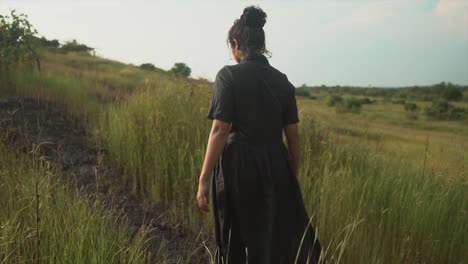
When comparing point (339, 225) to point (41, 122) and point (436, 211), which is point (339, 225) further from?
point (41, 122)

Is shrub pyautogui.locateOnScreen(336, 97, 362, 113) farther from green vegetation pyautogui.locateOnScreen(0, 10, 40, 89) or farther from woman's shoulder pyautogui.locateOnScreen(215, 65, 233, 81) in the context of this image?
woman's shoulder pyautogui.locateOnScreen(215, 65, 233, 81)

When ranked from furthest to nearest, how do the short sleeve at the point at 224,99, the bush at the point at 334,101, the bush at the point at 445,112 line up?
the bush at the point at 334,101, the bush at the point at 445,112, the short sleeve at the point at 224,99

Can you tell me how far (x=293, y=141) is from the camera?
2482 millimetres

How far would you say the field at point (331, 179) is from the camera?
9.97 feet

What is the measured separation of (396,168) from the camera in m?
4.41

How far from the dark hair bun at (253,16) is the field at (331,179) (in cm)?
113

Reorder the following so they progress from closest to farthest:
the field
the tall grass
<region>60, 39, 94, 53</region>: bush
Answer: the tall grass → the field → <region>60, 39, 94, 53</region>: bush

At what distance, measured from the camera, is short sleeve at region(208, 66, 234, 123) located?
2199 millimetres

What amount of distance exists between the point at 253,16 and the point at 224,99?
459 millimetres

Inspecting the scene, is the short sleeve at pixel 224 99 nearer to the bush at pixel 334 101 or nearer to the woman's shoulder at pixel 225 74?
the woman's shoulder at pixel 225 74

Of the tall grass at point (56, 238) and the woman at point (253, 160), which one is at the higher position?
the woman at point (253, 160)

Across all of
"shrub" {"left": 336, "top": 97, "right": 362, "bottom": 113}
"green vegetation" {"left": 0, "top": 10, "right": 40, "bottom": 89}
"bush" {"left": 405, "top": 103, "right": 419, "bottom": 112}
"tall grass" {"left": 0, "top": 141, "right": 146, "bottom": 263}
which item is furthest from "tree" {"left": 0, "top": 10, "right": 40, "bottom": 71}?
"bush" {"left": 405, "top": 103, "right": 419, "bottom": 112}

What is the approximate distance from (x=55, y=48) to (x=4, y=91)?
10475 mm

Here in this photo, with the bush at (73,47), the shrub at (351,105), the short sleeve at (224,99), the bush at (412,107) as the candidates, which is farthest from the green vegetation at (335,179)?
the bush at (412,107)
